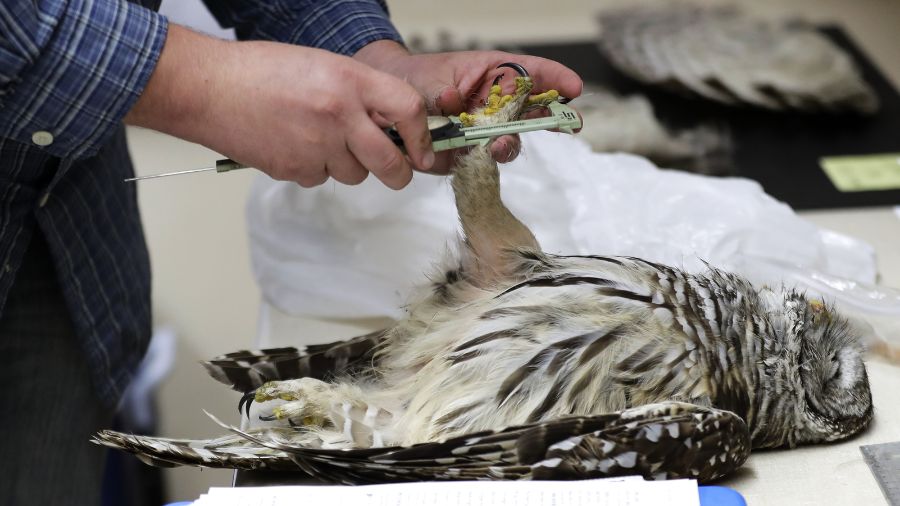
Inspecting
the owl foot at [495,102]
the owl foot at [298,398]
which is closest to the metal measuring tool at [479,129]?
the owl foot at [495,102]

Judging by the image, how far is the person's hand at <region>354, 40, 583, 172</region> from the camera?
131 centimetres

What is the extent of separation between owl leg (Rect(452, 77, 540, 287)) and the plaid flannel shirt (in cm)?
38

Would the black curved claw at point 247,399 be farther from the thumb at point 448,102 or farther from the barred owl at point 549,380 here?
the thumb at point 448,102

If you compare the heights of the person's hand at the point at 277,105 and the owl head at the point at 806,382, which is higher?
the person's hand at the point at 277,105

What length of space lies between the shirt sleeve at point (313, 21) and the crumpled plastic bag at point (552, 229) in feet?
0.92

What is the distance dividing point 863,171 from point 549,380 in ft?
5.16

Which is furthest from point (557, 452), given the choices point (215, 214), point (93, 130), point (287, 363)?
point (215, 214)

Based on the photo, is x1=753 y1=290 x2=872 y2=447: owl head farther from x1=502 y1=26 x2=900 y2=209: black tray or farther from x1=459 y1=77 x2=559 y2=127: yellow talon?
x1=502 y1=26 x2=900 y2=209: black tray

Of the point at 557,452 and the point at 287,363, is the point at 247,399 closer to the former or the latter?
the point at 287,363

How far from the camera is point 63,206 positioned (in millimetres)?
1453

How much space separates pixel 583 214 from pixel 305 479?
→ 2.52 feet

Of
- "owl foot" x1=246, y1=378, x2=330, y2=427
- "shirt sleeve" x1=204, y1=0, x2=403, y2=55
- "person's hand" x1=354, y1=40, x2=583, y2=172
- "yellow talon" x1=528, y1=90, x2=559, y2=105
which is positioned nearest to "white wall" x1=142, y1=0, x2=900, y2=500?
"shirt sleeve" x1=204, y1=0, x2=403, y2=55

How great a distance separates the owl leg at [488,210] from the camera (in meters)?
1.25

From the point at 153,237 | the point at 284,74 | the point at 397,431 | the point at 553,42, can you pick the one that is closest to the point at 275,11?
the point at 284,74
